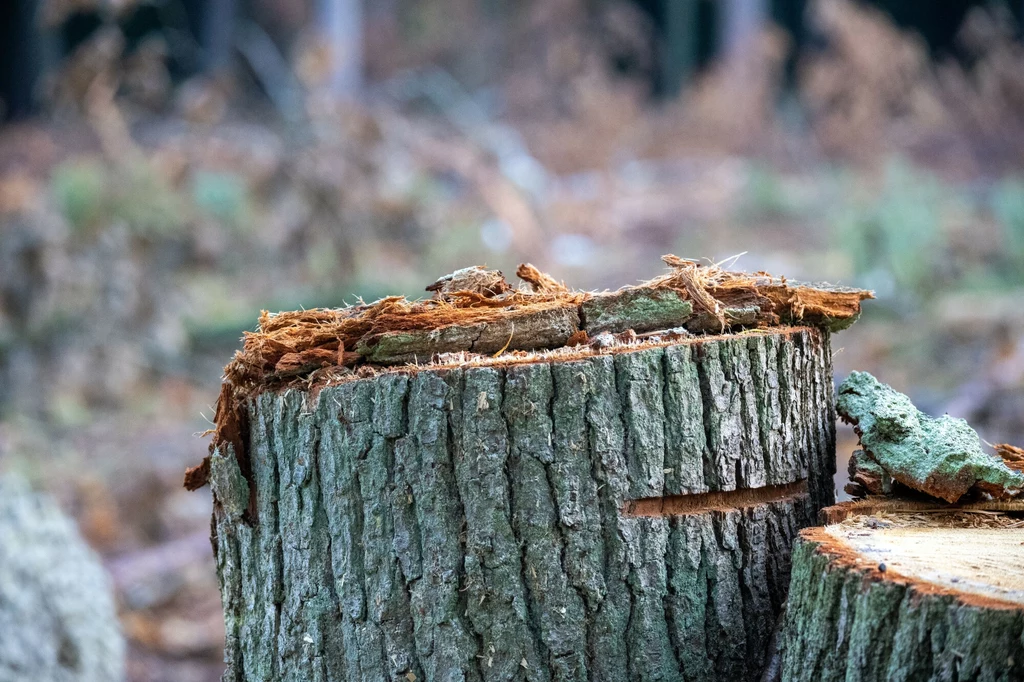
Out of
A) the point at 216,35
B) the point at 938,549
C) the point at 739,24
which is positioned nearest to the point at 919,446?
the point at 938,549

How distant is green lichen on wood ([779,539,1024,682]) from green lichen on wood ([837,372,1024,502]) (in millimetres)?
237

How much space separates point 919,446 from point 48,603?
1999 millimetres

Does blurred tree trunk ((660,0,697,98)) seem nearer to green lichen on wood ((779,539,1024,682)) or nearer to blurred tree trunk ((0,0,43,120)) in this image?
blurred tree trunk ((0,0,43,120))

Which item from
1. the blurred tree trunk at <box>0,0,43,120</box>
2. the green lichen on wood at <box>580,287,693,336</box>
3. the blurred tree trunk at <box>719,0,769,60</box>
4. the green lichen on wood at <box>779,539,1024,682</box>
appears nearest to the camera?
the green lichen on wood at <box>779,539,1024,682</box>

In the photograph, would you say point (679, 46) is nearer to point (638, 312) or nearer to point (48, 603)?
point (48, 603)

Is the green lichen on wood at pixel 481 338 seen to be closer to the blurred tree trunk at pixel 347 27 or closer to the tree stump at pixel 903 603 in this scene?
the tree stump at pixel 903 603

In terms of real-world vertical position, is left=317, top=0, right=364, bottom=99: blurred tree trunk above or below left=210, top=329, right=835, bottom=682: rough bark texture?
above

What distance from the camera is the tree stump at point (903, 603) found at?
0.89m

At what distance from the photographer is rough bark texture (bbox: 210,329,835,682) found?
1111 mm

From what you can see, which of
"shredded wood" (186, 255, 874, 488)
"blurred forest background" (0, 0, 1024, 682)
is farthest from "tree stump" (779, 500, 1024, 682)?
"blurred forest background" (0, 0, 1024, 682)

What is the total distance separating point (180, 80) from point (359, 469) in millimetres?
8943

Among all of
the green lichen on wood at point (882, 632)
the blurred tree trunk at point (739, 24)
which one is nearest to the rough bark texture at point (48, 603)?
the green lichen on wood at point (882, 632)

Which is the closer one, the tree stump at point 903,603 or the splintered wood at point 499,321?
the tree stump at point 903,603

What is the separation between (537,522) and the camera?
1.11 meters
